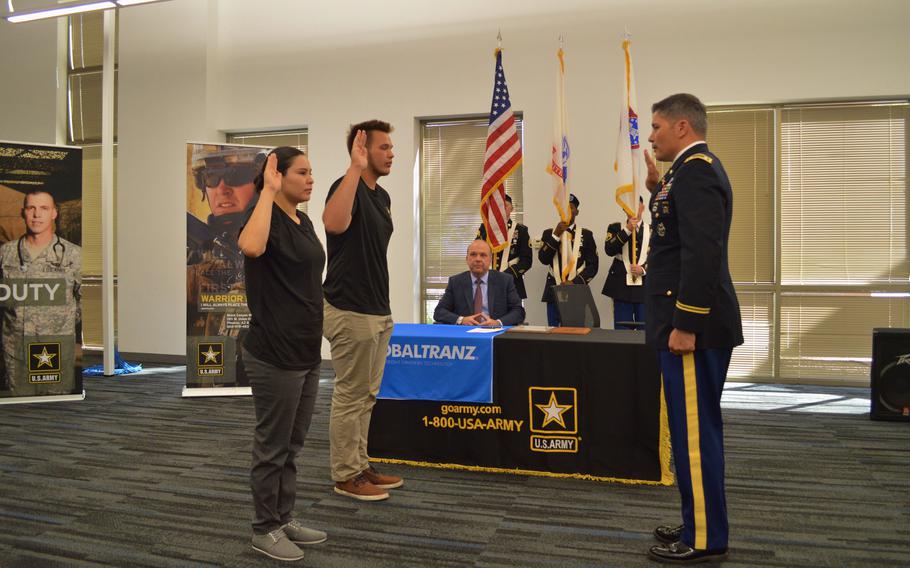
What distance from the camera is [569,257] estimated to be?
20.3ft

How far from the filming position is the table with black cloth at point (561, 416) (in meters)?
3.28

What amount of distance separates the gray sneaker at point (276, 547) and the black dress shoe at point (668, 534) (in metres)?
1.34

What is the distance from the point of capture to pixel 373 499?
3.06 meters

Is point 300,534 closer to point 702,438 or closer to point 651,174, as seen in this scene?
A: point 702,438

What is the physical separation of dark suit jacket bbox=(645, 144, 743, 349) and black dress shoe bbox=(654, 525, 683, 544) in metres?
0.73

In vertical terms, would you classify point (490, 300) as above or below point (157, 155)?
below

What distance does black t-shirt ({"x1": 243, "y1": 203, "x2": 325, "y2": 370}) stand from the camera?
2.25 meters

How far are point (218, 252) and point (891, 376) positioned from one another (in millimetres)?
5380

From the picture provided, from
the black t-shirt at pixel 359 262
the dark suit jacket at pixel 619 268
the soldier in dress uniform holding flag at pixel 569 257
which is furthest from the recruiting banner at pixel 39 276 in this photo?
the dark suit jacket at pixel 619 268

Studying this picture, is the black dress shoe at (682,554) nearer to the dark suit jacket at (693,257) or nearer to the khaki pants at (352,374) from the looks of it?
the dark suit jacket at (693,257)

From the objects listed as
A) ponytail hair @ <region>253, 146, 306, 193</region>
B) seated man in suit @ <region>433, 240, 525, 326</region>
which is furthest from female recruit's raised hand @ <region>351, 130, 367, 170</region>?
seated man in suit @ <region>433, 240, 525, 326</region>

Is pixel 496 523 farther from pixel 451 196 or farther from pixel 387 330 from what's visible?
pixel 451 196

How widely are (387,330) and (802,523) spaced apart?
1.93 metres

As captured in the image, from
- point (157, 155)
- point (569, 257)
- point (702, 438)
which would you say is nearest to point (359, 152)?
point (702, 438)
